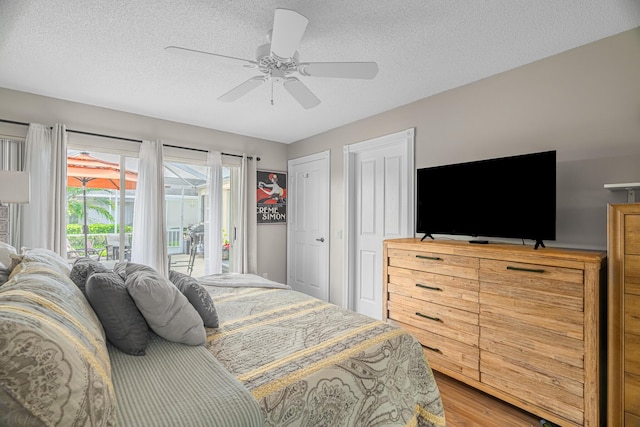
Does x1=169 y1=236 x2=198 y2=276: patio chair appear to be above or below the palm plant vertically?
below

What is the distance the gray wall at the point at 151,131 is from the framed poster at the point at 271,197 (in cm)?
10

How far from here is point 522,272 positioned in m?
1.99

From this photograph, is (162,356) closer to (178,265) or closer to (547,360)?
(547,360)

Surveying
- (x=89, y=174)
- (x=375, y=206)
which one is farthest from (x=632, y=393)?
(x=89, y=174)

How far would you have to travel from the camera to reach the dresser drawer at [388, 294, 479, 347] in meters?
2.24

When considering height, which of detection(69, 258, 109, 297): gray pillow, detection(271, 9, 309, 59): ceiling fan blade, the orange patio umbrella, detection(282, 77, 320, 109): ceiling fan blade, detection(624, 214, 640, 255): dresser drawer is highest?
detection(271, 9, 309, 59): ceiling fan blade

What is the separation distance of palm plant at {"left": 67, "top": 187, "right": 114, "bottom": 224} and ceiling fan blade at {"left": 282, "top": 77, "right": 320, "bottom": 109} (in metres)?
2.66

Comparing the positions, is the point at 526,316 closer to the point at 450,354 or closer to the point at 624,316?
the point at 624,316

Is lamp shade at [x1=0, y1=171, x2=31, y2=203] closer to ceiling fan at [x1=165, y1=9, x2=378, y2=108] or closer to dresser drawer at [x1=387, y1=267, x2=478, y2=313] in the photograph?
ceiling fan at [x1=165, y1=9, x2=378, y2=108]

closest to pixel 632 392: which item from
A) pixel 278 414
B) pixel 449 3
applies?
pixel 278 414

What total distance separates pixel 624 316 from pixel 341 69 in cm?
207

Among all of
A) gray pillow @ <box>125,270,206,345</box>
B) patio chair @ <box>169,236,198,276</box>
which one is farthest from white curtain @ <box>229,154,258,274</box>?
gray pillow @ <box>125,270,206,345</box>

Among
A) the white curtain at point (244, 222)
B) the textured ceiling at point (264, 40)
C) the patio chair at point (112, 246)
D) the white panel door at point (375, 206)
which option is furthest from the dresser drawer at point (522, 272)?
the patio chair at point (112, 246)

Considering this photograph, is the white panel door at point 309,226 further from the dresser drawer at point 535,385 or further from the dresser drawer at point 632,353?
the dresser drawer at point 632,353
